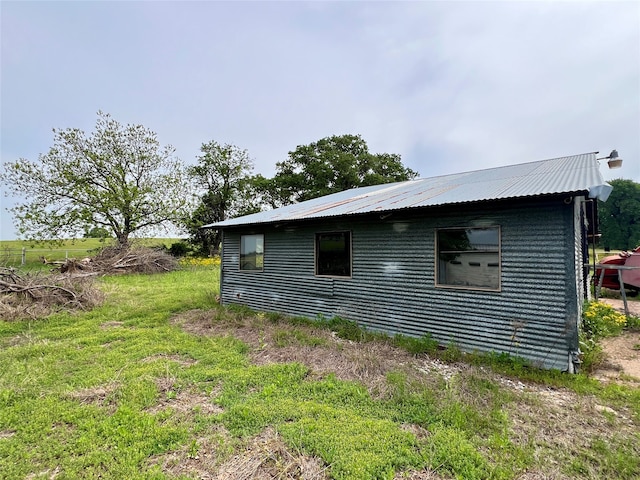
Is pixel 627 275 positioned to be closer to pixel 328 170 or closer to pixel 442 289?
pixel 442 289

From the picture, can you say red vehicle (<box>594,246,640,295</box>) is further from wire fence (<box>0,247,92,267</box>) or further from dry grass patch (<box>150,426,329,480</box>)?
wire fence (<box>0,247,92,267</box>)

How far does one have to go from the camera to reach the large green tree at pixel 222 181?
28.7 m

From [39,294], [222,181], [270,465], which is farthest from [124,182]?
[270,465]

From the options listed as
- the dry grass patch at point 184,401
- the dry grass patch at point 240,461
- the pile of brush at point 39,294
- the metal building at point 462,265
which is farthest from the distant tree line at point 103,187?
the dry grass patch at point 240,461

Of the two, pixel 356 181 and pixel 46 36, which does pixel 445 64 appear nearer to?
pixel 46 36

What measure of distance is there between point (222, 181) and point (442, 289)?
2745 cm

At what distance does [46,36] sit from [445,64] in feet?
43.9

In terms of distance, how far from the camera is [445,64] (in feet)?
35.2

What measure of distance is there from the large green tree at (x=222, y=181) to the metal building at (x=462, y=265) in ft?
75.6

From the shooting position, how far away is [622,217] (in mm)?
35188

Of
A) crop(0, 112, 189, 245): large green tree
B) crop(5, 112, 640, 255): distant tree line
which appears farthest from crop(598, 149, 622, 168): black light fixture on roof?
crop(0, 112, 189, 245): large green tree

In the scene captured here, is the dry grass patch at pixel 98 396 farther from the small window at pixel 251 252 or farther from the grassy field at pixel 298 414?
the small window at pixel 251 252

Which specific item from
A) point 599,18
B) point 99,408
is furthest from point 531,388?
point 599,18

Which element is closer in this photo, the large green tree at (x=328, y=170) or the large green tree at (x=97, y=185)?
the large green tree at (x=97, y=185)
